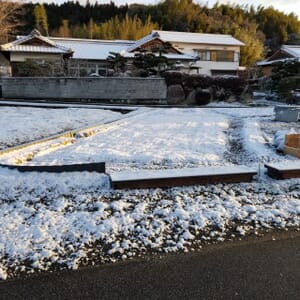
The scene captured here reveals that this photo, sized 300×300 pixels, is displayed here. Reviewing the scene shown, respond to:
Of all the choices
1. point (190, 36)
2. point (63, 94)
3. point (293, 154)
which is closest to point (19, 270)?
point (293, 154)

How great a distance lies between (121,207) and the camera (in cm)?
307

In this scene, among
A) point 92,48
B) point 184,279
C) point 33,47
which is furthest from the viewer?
point 92,48

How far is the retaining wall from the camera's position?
14133mm

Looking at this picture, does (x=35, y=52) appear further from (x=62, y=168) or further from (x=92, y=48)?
(x=62, y=168)

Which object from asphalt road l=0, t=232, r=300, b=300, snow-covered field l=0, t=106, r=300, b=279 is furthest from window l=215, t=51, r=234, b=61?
asphalt road l=0, t=232, r=300, b=300

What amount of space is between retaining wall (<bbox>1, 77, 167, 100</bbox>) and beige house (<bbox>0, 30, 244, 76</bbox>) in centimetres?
276

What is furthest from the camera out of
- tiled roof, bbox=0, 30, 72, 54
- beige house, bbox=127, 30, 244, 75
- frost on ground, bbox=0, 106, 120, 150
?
beige house, bbox=127, 30, 244, 75

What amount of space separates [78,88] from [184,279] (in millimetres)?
13206

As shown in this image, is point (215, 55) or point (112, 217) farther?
point (215, 55)

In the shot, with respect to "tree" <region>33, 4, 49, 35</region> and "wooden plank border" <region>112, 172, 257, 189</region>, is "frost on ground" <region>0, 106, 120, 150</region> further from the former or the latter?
"tree" <region>33, 4, 49, 35</region>

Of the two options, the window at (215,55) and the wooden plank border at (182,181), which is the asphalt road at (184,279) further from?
the window at (215,55)

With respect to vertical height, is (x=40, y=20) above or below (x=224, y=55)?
above

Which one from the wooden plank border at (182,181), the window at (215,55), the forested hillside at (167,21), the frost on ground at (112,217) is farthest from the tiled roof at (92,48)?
the wooden plank border at (182,181)

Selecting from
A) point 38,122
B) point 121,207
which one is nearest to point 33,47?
point 38,122
